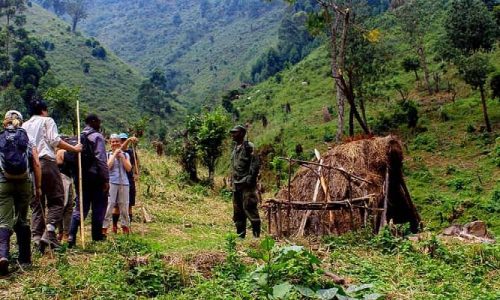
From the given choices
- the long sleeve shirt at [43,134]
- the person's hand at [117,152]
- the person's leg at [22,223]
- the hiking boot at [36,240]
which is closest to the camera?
the person's leg at [22,223]

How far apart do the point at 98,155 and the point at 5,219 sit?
187 centimetres

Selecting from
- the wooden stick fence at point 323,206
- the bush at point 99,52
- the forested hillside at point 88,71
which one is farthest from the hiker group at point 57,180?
the bush at point 99,52

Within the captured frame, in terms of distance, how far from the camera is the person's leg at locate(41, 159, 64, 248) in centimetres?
639

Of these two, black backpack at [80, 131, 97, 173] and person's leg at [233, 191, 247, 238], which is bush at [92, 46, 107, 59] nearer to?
person's leg at [233, 191, 247, 238]

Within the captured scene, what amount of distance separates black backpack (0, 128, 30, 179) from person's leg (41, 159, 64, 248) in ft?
2.66

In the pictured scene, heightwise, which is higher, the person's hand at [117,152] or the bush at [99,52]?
Answer: the bush at [99,52]

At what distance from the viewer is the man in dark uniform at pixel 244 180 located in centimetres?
838

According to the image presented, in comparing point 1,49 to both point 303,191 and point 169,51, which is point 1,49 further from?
point 169,51

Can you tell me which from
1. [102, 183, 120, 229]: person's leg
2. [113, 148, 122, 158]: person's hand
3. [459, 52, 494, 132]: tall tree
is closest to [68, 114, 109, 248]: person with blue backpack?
[113, 148, 122, 158]: person's hand

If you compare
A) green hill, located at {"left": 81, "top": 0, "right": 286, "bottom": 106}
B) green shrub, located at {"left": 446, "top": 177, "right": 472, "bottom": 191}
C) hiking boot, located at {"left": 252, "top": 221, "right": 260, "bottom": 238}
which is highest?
green hill, located at {"left": 81, "top": 0, "right": 286, "bottom": 106}

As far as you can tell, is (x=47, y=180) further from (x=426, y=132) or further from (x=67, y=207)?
(x=426, y=132)

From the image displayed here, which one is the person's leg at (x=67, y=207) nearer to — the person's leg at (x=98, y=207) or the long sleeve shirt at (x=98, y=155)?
the person's leg at (x=98, y=207)

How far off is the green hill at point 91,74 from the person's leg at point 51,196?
44.3 meters

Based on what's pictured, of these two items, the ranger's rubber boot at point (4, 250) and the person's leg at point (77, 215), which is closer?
the ranger's rubber boot at point (4, 250)
